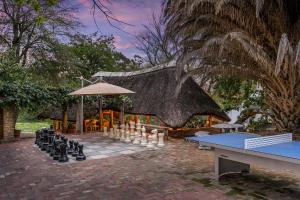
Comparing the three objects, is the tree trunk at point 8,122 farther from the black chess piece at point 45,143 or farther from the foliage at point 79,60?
the foliage at point 79,60

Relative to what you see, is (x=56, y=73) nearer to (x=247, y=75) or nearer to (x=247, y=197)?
(x=247, y=75)

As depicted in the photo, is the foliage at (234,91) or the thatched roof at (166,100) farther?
the foliage at (234,91)

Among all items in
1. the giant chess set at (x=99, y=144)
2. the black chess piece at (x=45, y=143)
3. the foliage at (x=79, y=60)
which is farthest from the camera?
the foliage at (x=79, y=60)

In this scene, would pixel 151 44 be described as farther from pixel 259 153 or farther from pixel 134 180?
pixel 259 153

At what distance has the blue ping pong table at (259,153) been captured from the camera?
439 centimetres

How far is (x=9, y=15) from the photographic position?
15117 mm

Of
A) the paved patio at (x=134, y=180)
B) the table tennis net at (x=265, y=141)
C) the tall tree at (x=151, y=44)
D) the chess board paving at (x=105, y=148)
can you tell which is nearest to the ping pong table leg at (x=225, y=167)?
the paved patio at (x=134, y=180)

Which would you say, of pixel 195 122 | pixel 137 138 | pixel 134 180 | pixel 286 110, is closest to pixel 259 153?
pixel 134 180

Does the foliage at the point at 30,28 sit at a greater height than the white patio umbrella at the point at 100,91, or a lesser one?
greater

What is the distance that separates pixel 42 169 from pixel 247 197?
188 inches

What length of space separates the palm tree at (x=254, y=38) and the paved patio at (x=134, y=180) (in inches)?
94.6

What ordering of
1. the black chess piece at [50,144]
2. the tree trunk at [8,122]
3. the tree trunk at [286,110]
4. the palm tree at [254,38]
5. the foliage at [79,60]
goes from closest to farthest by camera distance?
the palm tree at [254,38] → the tree trunk at [286,110] → the black chess piece at [50,144] → the tree trunk at [8,122] → the foliage at [79,60]

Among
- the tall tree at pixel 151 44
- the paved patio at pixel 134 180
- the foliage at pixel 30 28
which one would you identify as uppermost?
the tall tree at pixel 151 44

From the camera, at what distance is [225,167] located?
20.1 ft
